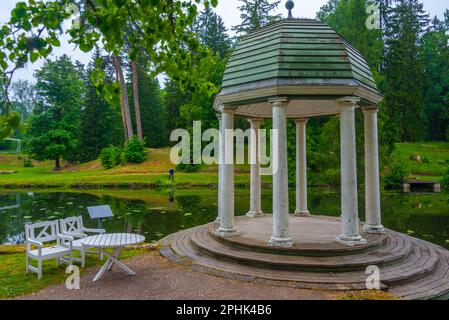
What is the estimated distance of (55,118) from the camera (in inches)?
1679

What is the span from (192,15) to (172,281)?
4436 mm

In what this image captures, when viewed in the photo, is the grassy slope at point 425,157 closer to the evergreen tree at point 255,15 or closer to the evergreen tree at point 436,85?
the evergreen tree at point 436,85

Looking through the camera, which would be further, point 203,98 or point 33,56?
point 203,98

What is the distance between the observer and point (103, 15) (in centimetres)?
289

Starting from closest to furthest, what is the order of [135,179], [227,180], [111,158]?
1. [227,180]
2. [135,179]
3. [111,158]

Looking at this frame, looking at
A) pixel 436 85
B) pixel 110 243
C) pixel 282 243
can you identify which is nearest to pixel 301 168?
pixel 282 243

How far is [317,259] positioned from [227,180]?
9.29 feet

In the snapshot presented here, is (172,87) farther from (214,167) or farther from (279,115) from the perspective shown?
(279,115)

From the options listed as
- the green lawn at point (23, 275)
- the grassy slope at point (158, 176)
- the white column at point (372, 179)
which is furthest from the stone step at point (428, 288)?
Answer: the grassy slope at point (158, 176)

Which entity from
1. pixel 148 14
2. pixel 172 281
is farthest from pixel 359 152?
pixel 148 14

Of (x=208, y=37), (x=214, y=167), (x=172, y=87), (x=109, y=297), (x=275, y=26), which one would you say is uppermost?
(x=208, y=37)

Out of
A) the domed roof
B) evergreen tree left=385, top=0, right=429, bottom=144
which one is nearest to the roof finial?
the domed roof

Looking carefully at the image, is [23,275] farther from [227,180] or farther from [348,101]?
[348,101]

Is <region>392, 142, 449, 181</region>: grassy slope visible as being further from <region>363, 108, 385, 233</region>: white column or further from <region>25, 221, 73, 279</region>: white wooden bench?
<region>25, 221, 73, 279</region>: white wooden bench
